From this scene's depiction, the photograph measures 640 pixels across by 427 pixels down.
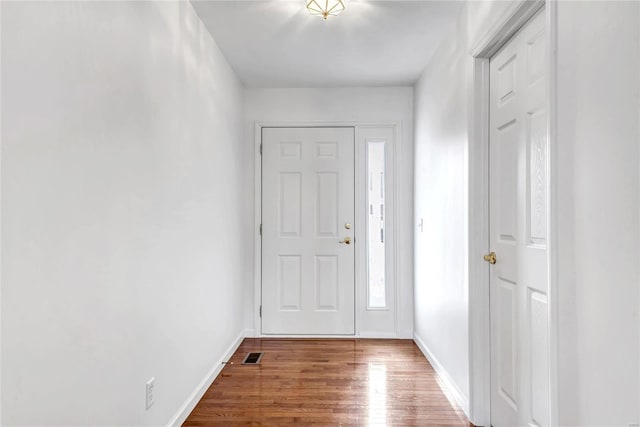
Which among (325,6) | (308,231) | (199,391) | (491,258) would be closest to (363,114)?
(308,231)

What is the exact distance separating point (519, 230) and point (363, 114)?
2294mm

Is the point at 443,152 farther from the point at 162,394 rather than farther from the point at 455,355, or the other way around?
the point at 162,394

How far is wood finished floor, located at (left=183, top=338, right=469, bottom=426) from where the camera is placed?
2242 mm

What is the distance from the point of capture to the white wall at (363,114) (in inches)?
149

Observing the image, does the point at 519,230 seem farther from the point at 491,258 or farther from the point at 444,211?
the point at 444,211

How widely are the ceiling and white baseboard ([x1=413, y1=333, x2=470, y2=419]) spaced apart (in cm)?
227

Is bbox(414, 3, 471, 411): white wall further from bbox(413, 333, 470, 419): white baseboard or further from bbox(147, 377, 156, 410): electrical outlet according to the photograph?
bbox(147, 377, 156, 410): electrical outlet

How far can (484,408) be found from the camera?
84.7 inches

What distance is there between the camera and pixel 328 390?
8.53 ft

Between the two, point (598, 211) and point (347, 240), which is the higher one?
point (598, 211)

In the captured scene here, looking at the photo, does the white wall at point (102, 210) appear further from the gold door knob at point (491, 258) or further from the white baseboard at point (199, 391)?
the gold door knob at point (491, 258)

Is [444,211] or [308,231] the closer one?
[444,211]

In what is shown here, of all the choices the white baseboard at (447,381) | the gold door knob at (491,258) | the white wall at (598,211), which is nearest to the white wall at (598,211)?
the white wall at (598,211)

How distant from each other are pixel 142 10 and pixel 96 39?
447mm
